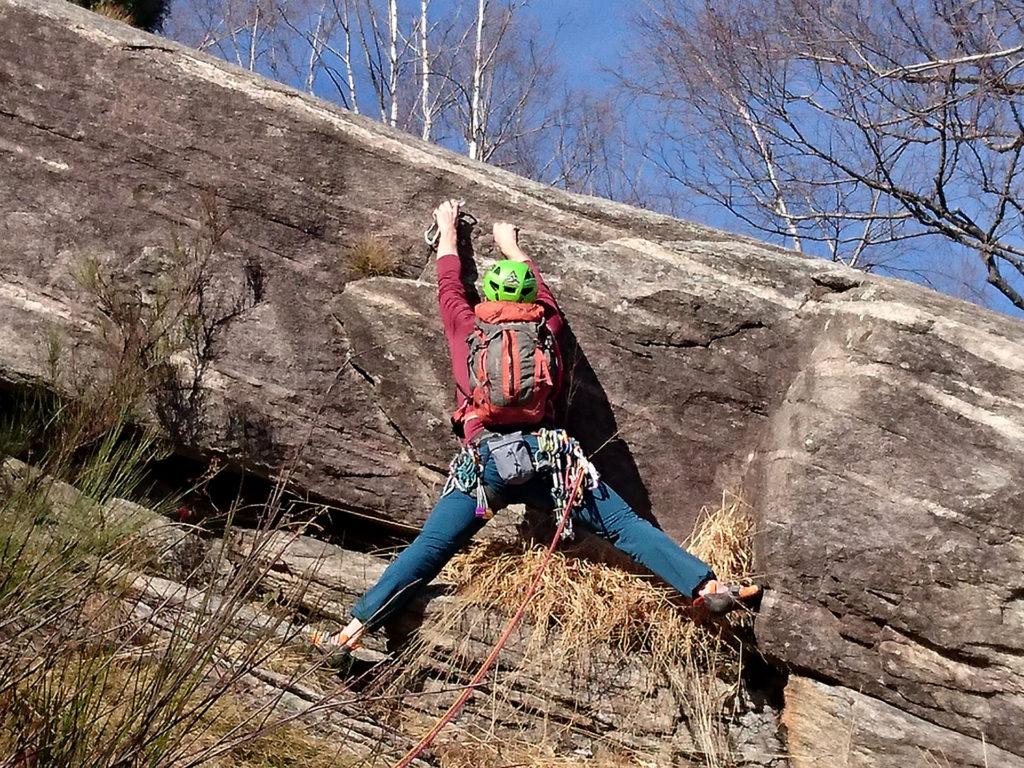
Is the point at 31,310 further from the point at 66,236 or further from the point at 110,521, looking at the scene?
the point at 110,521

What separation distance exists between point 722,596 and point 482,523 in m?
1.15

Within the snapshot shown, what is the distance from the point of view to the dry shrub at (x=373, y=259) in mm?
5031

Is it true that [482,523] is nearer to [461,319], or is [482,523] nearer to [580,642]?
[580,642]

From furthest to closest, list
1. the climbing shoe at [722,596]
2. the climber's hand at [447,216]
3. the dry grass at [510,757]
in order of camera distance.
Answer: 1. the climber's hand at [447,216]
2. the climbing shoe at [722,596]
3. the dry grass at [510,757]

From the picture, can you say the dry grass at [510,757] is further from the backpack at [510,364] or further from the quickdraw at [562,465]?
the backpack at [510,364]

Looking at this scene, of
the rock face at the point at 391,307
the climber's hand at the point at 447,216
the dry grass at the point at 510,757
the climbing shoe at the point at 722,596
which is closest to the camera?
the dry grass at the point at 510,757

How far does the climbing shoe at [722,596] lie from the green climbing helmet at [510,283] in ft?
5.23

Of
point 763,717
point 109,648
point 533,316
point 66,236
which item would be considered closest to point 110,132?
point 66,236

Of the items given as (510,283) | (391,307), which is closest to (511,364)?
(510,283)

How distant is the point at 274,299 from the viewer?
504 centimetres

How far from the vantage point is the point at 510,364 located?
14.1 ft

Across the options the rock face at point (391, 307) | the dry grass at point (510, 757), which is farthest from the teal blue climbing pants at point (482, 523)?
the dry grass at point (510, 757)

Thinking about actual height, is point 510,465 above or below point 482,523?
above

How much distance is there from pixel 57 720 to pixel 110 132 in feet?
12.2
